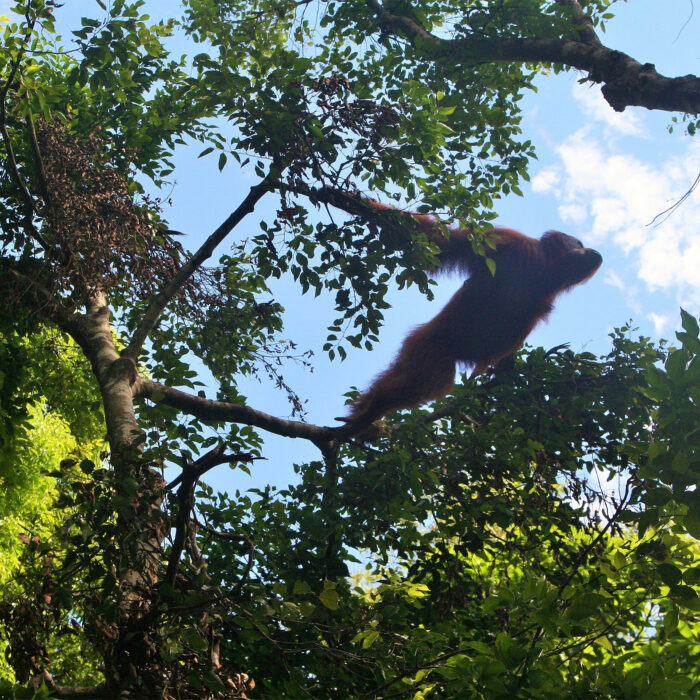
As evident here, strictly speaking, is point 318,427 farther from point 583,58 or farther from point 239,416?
point 583,58

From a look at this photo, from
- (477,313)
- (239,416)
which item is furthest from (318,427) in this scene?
(477,313)

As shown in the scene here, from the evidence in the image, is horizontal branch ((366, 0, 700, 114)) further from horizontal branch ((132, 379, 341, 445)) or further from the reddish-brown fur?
horizontal branch ((132, 379, 341, 445))

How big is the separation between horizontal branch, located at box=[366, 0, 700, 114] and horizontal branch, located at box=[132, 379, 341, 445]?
255 cm

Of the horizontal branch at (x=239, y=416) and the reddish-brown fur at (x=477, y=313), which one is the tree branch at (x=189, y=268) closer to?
the horizontal branch at (x=239, y=416)

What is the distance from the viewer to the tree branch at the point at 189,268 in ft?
12.3

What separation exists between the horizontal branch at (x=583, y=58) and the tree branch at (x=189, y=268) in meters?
1.47

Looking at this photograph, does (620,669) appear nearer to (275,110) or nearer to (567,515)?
(567,515)

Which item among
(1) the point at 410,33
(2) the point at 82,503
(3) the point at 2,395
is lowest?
(2) the point at 82,503

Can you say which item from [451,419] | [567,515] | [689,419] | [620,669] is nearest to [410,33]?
[451,419]

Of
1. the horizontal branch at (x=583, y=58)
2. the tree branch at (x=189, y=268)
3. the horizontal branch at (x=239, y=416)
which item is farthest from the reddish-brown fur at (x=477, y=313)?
the tree branch at (x=189, y=268)

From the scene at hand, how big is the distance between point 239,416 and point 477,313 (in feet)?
7.10

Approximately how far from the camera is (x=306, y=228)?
3.69 meters

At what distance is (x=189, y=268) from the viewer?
4.02 metres

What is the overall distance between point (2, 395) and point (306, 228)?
3.36 metres
